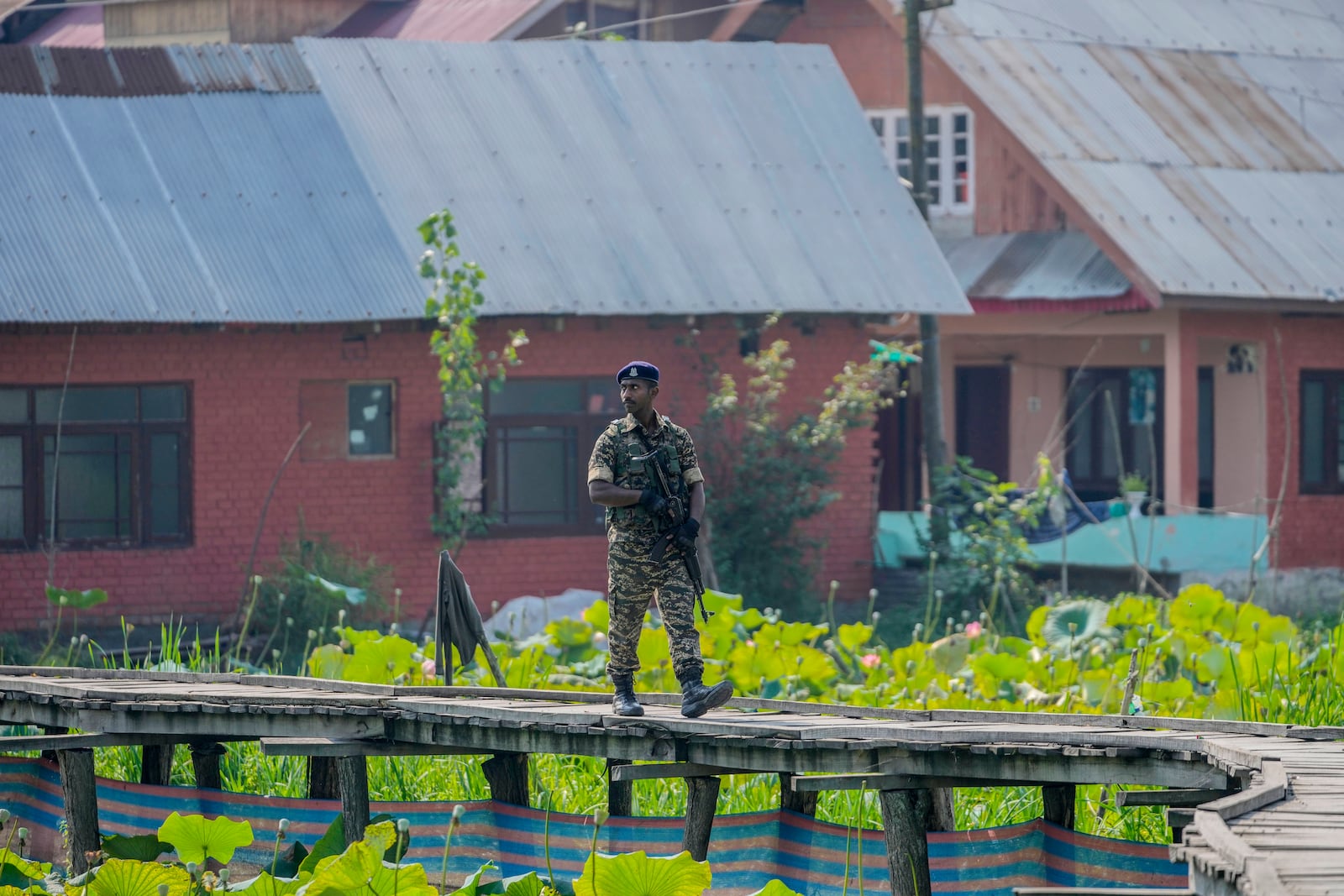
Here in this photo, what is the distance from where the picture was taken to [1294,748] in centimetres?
849

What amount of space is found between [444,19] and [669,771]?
16869 mm

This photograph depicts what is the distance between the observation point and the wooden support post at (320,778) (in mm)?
10875

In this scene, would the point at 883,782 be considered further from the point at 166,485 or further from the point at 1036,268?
the point at 1036,268

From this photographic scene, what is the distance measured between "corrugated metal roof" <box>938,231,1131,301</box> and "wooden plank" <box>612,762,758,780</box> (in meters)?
12.9

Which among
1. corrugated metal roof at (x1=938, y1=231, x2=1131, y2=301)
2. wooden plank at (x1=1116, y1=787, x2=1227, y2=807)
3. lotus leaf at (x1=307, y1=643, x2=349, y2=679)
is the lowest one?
wooden plank at (x1=1116, y1=787, x2=1227, y2=807)

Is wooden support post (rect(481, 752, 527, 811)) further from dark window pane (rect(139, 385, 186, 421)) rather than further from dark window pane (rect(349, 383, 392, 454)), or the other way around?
dark window pane (rect(349, 383, 392, 454))

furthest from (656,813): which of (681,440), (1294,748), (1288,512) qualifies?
(1288,512)

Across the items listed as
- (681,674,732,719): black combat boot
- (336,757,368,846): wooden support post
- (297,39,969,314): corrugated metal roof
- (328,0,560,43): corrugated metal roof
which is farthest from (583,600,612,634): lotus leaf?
(328,0,560,43): corrugated metal roof

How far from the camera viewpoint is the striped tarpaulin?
8914 millimetres

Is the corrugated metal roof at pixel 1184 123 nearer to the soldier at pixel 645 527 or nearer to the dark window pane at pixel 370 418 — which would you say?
the dark window pane at pixel 370 418

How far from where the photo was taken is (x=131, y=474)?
18297 mm

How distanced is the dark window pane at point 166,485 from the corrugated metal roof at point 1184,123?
334 inches

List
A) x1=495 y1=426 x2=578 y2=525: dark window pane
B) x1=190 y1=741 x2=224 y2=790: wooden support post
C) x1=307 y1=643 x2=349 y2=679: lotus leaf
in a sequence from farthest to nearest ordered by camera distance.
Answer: x1=495 y1=426 x2=578 y2=525: dark window pane
x1=307 y1=643 x2=349 y2=679: lotus leaf
x1=190 y1=741 x2=224 y2=790: wooden support post

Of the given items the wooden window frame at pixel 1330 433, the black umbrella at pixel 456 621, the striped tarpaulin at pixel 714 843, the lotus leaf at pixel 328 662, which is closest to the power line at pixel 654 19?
the wooden window frame at pixel 1330 433
